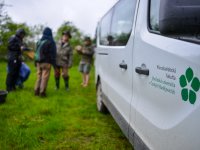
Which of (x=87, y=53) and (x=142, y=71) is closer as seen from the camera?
(x=142, y=71)

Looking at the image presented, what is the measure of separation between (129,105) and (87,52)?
739cm

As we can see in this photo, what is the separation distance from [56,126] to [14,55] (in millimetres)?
3878

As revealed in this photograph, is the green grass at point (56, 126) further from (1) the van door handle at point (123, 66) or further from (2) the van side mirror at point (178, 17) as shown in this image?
(2) the van side mirror at point (178, 17)

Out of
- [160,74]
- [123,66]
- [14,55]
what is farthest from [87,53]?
[160,74]

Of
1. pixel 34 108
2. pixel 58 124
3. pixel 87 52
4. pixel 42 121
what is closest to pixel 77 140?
pixel 58 124

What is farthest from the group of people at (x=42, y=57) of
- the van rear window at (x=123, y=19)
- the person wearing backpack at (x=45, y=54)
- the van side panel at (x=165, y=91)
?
the van side panel at (x=165, y=91)

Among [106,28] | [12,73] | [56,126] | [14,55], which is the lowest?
[56,126]

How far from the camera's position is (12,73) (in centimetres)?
880

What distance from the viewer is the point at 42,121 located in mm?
5781

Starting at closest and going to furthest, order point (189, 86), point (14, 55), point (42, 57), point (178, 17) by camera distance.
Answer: point (178, 17), point (189, 86), point (42, 57), point (14, 55)

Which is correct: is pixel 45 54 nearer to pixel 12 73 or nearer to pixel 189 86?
pixel 12 73

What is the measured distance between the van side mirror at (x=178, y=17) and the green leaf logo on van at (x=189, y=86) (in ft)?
0.88

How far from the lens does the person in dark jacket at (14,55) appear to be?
27.8 ft

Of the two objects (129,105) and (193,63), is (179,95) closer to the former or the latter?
(193,63)
